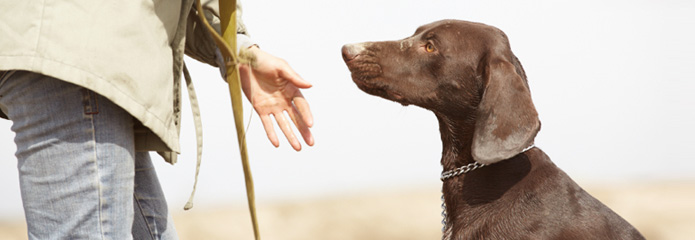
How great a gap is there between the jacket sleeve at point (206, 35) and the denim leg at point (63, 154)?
0.78 metres

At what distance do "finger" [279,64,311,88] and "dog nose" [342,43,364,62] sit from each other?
1.82 feet

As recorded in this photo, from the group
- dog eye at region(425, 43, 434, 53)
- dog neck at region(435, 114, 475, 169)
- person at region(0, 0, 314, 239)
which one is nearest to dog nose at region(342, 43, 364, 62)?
dog eye at region(425, 43, 434, 53)

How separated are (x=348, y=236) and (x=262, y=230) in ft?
Answer: 3.15

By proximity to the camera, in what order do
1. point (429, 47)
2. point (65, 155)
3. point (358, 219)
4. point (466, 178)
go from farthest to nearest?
point (358, 219), point (429, 47), point (466, 178), point (65, 155)

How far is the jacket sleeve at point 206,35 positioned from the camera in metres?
2.73

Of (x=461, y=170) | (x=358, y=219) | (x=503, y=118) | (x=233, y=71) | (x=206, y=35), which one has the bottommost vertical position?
(x=358, y=219)

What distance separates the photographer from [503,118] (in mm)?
2748

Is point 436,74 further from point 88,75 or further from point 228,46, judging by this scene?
point 88,75

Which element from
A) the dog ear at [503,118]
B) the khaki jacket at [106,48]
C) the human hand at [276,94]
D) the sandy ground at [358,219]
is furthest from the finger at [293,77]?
the sandy ground at [358,219]

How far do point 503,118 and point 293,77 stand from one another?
858mm

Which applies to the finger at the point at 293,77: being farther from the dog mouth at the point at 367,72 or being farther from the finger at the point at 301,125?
the dog mouth at the point at 367,72

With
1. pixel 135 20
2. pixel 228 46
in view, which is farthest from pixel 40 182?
pixel 228 46

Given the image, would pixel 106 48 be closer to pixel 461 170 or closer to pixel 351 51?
pixel 351 51

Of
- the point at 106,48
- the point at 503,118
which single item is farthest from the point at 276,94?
the point at 503,118
